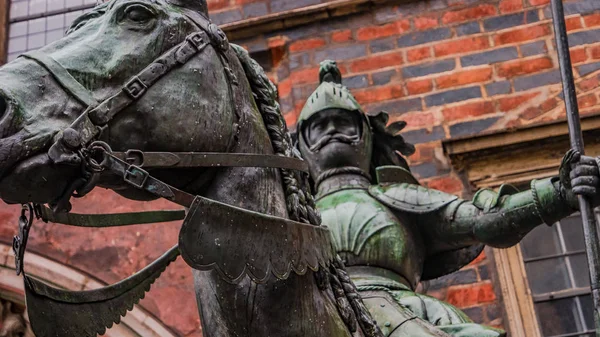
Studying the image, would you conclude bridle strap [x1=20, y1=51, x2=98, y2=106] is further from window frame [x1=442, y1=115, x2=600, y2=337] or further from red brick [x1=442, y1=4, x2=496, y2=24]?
red brick [x1=442, y1=4, x2=496, y2=24]

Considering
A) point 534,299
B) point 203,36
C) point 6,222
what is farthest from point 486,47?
point 203,36

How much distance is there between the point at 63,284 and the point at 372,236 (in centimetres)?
439

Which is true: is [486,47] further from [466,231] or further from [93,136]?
[93,136]

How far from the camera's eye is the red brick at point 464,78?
7.36m

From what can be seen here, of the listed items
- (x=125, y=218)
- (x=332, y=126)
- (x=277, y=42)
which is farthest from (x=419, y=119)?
(x=125, y=218)

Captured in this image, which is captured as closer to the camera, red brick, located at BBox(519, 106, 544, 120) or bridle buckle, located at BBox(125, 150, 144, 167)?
bridle buckle, located at BBox(125, 150, 144, 167)

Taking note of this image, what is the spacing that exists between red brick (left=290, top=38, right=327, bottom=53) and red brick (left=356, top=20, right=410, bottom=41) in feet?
0.84

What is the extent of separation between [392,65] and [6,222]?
2.78 meters

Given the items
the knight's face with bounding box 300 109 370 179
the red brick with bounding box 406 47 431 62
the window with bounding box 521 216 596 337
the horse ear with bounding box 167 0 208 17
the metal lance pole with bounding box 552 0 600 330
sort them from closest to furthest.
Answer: the horse ear with bounding box 167 0 208 17
the metal lance pole with bounding box 552 0 600 330
the knight's face with bounding box 300 109 370 179
the window with bounding box 521 216 596 337
the red brick with bounding box 406 47 431 62

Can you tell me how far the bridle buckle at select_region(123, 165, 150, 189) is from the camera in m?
2.07

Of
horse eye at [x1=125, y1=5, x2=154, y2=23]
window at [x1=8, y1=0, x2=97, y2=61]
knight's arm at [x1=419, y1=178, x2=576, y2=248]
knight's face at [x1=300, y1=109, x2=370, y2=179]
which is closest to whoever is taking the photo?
horse eye at [x1=125, y1=5, x2=154, y2=23]

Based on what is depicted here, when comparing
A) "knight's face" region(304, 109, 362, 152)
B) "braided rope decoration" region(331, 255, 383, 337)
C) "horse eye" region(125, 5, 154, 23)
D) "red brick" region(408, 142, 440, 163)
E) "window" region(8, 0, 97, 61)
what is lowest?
"braided rope decoration" region(331, 255, 383, 337)

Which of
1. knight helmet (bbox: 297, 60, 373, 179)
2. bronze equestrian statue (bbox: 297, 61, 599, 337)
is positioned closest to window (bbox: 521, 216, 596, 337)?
bronze equestrian statue (bbox: 297, 61, 599, 337)

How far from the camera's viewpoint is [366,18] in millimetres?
7758
